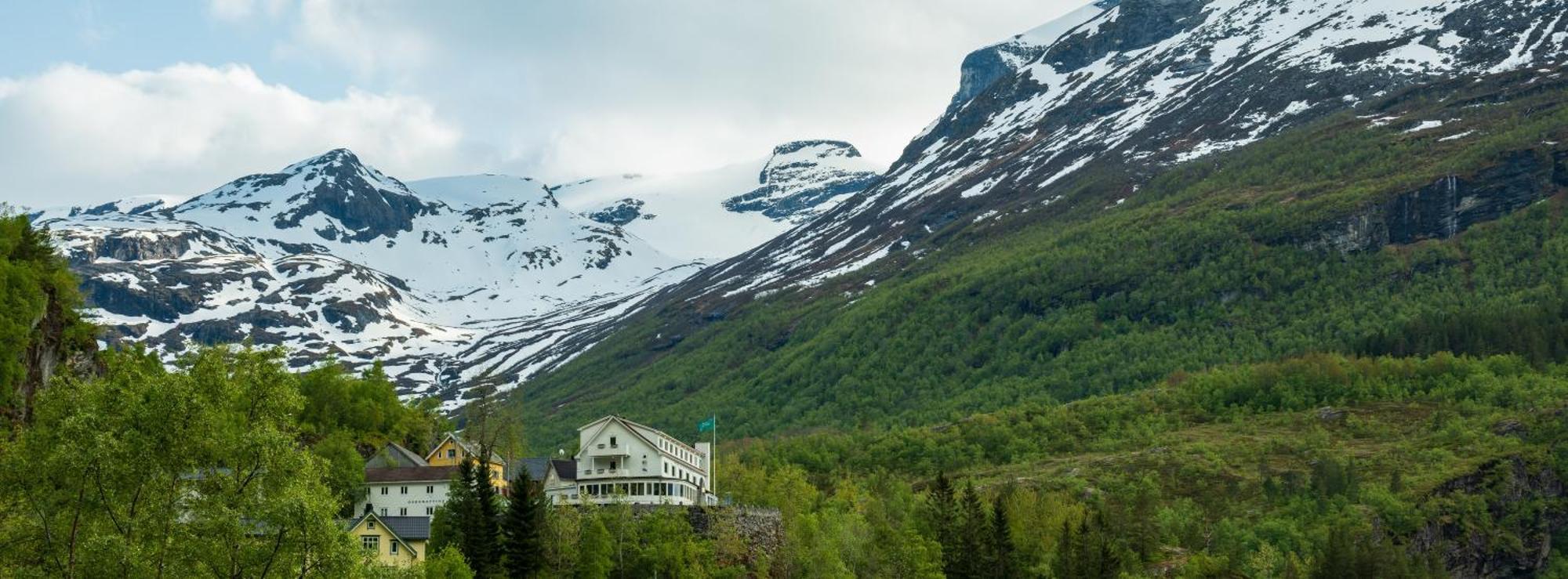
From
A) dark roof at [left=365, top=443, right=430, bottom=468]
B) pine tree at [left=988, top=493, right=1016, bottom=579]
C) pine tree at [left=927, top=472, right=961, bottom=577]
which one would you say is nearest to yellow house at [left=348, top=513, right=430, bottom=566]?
dark roof at [left=365, top=443, right=430, bottom=468]

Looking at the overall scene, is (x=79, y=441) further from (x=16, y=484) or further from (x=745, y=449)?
(x=745, y=449)

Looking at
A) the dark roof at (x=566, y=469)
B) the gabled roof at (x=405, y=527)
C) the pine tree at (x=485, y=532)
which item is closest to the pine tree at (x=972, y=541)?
the dark roof at (x=566, y=469)

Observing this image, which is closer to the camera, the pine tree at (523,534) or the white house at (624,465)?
the pine tree at (523,534)

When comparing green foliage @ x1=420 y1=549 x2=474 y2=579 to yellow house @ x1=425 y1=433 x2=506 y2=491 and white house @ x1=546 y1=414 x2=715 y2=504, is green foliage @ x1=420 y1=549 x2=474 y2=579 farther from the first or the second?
yellow house @ x1=425 y1=433 x2=506 y2=491

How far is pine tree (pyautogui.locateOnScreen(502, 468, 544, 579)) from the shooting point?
8050cm

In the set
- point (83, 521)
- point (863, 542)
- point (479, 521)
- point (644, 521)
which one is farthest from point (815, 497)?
point (83, 521)

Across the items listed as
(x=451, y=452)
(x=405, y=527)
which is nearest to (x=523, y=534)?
(x=405, y=527)

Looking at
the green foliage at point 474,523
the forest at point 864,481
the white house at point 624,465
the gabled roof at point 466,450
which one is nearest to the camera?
the forest at point 864,481

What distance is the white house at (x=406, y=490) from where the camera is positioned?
316ft

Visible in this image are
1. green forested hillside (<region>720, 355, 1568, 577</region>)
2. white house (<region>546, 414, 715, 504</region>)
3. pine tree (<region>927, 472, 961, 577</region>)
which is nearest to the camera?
pine tree (<region>927, 472, 961, 577</region>)

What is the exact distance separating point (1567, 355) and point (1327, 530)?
73.7 m

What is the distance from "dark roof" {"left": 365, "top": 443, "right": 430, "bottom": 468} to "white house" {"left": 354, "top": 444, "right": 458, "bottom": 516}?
128 inches

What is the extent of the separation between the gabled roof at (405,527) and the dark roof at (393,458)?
421 inches

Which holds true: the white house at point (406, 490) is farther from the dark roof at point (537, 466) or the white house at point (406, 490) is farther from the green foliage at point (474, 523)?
the green foliage at point (474, 523)
